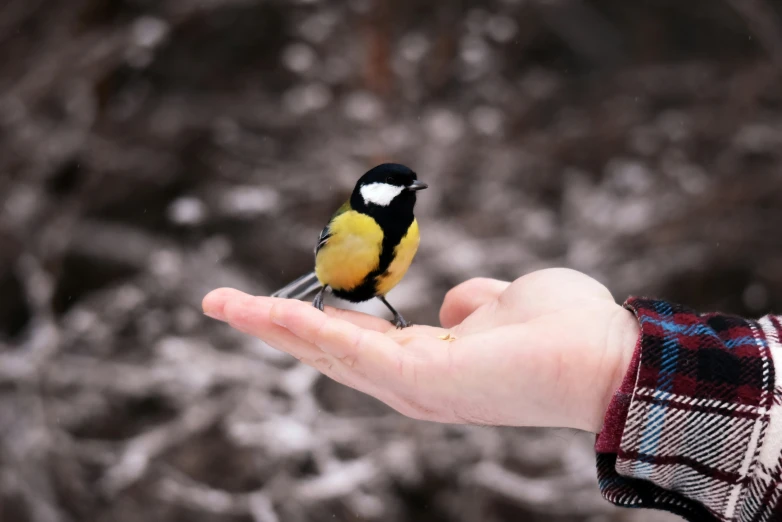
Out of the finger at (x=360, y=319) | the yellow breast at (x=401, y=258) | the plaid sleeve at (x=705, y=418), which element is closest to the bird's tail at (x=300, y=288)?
the finger at (x=360, y=319)

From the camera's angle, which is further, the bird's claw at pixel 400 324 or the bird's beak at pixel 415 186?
the bird's claw at pixel 400 324

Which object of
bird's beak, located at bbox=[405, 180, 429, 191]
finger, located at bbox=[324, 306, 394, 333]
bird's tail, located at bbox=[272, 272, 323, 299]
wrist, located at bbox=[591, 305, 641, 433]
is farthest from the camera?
bird's tail, located at bbox=[272, 272, 323, 299]

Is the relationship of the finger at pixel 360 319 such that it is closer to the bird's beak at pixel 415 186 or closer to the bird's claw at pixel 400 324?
the bird's claw at pixel 400 324

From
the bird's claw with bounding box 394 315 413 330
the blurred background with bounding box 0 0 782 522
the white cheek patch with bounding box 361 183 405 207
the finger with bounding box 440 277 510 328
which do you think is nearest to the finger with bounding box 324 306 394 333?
the bird's claw with bounding box 394 315 413 330

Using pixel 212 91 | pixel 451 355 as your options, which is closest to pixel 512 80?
pixel 212 91

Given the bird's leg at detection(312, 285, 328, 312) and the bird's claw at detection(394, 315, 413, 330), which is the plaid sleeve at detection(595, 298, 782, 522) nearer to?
the bird's claw at detection(394, 315, 413, 330)

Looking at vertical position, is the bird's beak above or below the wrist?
above

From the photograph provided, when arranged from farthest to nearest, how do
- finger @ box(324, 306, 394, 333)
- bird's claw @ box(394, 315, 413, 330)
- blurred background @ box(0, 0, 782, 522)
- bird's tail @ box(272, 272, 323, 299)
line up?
blurred background @ box(0, 0, 782, 522) → bird's tail @ box(272, 272, 323, 299) → bird's claw @ box(394, 315, 413, 330) → finger @ box(324, 306, 394, 333)

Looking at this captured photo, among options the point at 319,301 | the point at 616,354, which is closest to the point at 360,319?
the point at 319,301

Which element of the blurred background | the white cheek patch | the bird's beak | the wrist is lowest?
the blurred background
